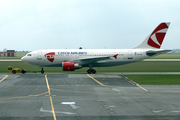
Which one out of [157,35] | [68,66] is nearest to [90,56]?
[68,66]

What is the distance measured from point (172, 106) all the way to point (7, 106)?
1364 cm

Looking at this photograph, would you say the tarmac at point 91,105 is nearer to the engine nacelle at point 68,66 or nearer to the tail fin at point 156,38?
the engine nacelle at point 68,66

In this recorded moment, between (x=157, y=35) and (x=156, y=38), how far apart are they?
2.21 feet

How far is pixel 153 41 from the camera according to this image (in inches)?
2079

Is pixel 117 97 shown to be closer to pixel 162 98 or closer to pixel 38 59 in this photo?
pixel 162 98

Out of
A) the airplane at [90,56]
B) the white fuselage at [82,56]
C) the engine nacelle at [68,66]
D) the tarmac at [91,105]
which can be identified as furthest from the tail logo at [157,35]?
the tarmac at [91,105]

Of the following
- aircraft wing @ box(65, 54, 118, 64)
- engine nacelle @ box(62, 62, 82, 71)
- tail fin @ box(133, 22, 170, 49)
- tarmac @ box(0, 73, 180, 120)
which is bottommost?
tarmac @ box(0, 73, 180, 120)

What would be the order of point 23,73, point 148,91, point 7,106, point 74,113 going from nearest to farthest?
point 74,113 < point 7,106 < point 148,91 < point 23,73

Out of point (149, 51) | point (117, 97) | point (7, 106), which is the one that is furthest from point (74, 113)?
point (149, 51)

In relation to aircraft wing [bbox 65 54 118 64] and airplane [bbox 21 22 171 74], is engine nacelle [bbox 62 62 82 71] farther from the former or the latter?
aircraft wing [bbox 65 54 118 64]

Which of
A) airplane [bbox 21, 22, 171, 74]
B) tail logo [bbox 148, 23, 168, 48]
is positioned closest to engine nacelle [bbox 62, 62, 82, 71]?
airplane [bbox 21, 22, 171, 74]

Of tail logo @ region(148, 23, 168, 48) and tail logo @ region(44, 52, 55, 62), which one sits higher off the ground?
tail logo @ region(148, 23, 168, 48)

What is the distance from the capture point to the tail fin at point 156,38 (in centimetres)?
5256

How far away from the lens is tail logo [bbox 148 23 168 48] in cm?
5256
